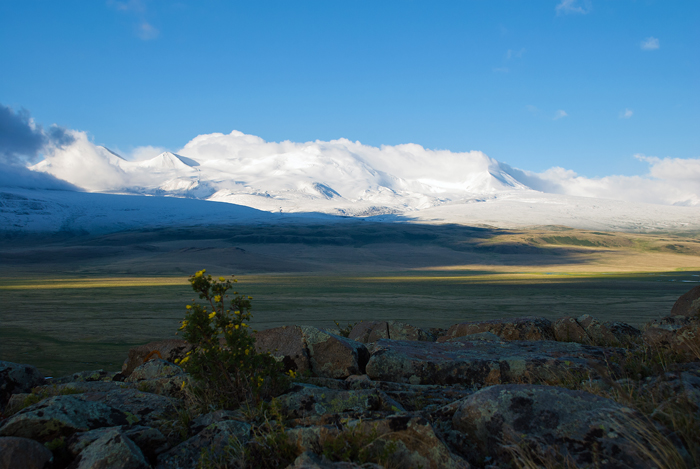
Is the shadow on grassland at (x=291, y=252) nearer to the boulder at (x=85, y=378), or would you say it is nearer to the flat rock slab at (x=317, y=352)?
the boulder at (x=85, y=378)

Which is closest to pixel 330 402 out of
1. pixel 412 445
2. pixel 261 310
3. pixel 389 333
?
pixel 412 445

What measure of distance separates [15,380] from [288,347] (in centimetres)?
374

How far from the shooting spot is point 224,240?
365 feet

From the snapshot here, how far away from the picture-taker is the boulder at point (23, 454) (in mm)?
3402

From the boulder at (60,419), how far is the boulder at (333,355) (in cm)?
280

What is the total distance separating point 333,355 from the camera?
6672 mm

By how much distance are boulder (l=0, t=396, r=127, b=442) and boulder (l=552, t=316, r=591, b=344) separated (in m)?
8.16

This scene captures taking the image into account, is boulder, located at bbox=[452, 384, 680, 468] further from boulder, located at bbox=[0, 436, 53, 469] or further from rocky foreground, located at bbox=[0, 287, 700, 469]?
boulder, located at bbox=[0, 436, 53, 469]

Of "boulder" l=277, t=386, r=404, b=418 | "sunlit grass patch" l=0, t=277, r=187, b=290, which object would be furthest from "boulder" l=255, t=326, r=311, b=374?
"sunlit grass patch" l=0, t=277, r=187, b=290

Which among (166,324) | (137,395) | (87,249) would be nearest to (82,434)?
(137,395)

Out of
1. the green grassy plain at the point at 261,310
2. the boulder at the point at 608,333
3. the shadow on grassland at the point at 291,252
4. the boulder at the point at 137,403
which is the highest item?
the boulder at the point at 137,403

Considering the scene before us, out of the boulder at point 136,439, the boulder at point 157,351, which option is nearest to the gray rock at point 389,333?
the boulder at point 157,351

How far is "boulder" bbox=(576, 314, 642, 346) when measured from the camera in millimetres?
8500

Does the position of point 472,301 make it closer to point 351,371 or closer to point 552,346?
point 552,346
